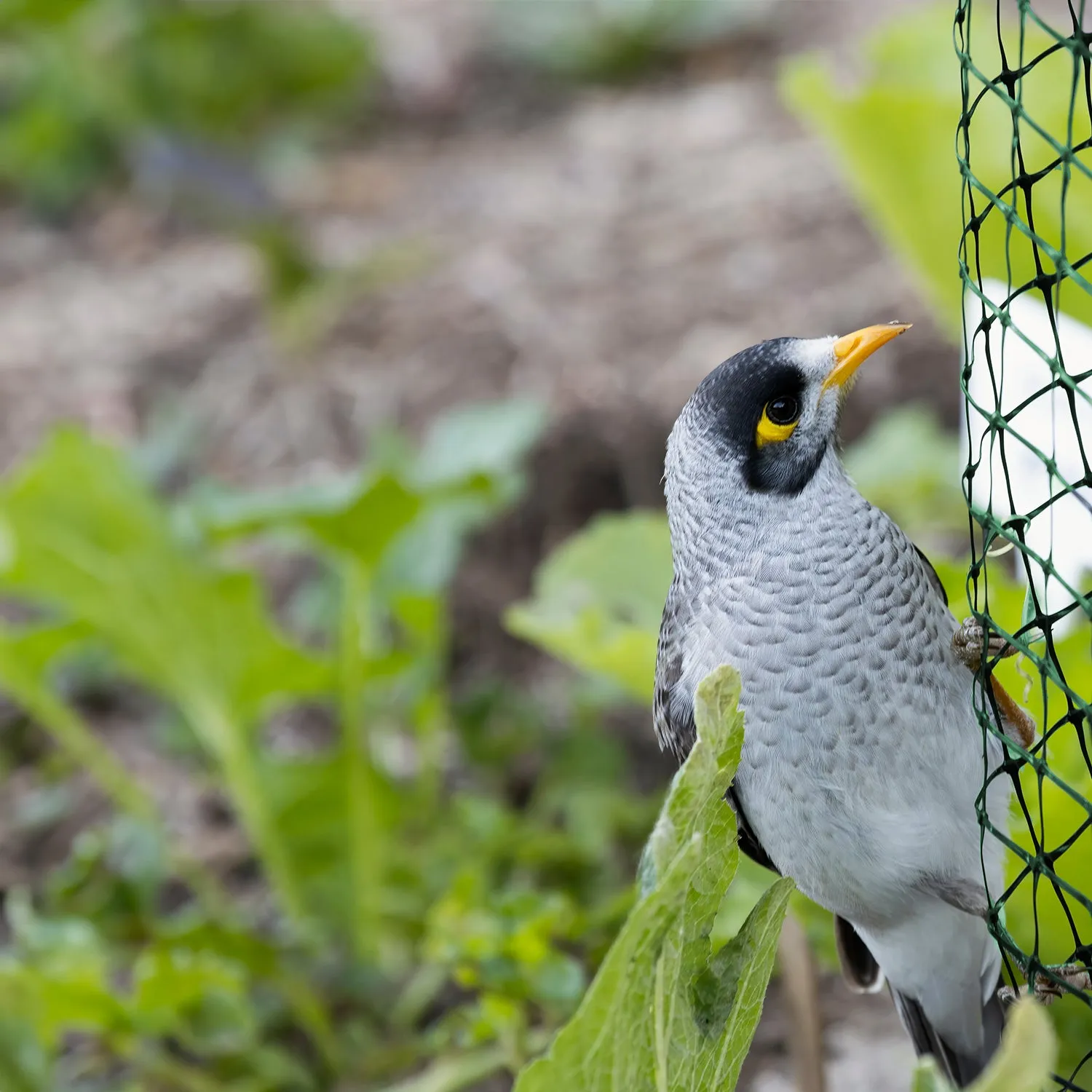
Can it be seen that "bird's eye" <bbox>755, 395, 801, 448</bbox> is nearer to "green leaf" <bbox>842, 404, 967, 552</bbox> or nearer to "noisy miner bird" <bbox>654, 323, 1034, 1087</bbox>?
"noisy miner bird" <bbox>654, 323, 1034, 1087</bbox>

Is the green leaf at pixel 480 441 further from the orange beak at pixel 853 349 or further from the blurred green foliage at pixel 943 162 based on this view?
the orange beak at pixel 853 349

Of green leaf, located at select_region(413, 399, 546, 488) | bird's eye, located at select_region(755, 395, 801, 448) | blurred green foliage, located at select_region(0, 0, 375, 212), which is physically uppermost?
blurred green foliage, located at select_region(0, 0, 375, 212)

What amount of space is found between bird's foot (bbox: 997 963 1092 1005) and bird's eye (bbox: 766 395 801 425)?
602 millimetres

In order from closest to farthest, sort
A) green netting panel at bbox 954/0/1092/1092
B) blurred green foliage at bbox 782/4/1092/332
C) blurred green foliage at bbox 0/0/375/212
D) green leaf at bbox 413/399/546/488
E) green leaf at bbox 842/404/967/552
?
green netting panel at bbox 954/0/1092/1092
blurred green foliage at bbox 782/4/1092/332
green leaf at bbox 413/399/546/488
green leaf at bbox 842/404/967/552
blurred green foliage at bbox 0/0/375/212

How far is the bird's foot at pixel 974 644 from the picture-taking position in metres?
1.51

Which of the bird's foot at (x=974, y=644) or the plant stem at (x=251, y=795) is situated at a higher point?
the bird's foot at (x=974, y=644)

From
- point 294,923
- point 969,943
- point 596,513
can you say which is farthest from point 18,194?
point 969,943

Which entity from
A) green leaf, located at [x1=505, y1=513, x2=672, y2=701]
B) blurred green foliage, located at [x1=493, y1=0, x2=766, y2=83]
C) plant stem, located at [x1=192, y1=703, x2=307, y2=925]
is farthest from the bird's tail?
blurred green foliage, located at [x1=493, y1=0, x2=766, y2=83]

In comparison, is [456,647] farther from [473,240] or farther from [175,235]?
[175,235]

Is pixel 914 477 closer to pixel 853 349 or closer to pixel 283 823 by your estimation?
pixel 283 823

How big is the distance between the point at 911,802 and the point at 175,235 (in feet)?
13.9

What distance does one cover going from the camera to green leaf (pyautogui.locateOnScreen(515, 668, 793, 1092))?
1.20 meters

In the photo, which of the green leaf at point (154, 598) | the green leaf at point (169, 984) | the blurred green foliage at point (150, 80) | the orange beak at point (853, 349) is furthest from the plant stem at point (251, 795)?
the blurred green foliage at point (150, 80)

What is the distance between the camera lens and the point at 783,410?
1.55m
